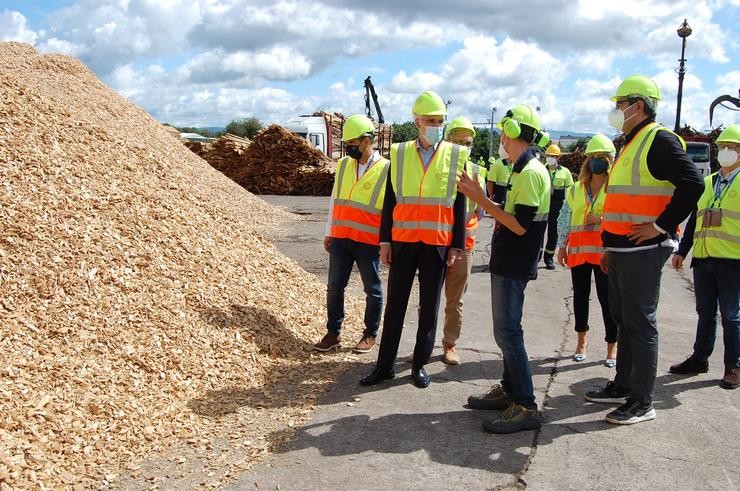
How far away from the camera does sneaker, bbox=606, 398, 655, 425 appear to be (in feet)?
13.8

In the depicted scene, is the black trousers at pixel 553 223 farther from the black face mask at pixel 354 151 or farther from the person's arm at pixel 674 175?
the person's arm at pixel 674 175

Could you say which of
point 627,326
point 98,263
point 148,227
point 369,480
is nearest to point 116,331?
point 98,263

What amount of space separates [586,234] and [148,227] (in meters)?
3.73

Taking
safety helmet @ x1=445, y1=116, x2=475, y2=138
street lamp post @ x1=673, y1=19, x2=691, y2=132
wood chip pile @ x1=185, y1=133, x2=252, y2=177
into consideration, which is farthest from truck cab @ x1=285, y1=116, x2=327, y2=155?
safety helmet @ x1=445, y1=116, x2=475, y2=138

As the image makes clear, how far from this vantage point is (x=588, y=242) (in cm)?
547

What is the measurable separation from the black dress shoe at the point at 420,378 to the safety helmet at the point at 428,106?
73.6 inches

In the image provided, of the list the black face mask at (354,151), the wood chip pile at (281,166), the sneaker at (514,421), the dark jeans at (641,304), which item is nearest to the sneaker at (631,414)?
the dark jeans at (641,304)

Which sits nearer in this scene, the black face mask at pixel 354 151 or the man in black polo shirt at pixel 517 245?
the man in black polo shirt at pixel 517 245

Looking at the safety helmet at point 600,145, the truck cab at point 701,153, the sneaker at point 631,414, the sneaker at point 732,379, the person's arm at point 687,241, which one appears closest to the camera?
the sneaker at point 631,414

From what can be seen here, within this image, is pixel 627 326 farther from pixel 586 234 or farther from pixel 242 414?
pixel 242 414

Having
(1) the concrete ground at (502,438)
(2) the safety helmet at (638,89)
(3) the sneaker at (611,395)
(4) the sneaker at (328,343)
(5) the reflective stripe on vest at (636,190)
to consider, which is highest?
(2) the safety helmet at (638,89)

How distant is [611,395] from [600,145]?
2173 mm

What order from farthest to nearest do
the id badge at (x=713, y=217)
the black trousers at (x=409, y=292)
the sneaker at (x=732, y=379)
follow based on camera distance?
the id badge at (x=713, y=217) → the sneaker at (x=732, y=379) → the black trousers at (x=409, y=292)

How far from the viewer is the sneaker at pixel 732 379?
16.3 ft
